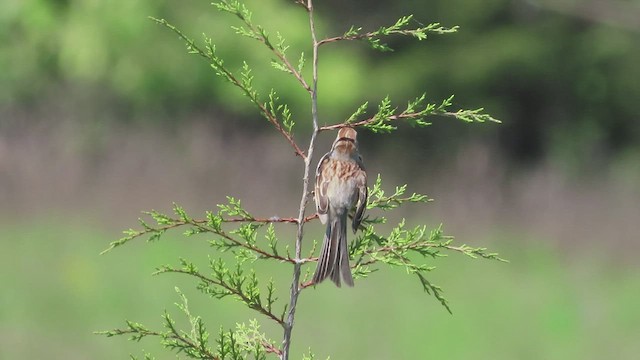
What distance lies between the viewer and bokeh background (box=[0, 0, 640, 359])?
9273 mm

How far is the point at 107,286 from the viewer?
9.82 m

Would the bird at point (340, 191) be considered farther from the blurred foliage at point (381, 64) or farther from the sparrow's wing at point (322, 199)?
the blurred foliage at point (381, 64)

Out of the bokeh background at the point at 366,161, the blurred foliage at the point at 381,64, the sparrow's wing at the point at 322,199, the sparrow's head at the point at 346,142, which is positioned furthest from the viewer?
the blurred foliage at the point at 381,64

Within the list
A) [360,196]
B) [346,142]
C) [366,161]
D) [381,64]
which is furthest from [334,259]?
[381,64]

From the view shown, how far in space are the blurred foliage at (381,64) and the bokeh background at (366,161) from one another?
0.02 m

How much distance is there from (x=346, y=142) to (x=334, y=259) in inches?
24.1

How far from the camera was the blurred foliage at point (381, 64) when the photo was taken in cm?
1306

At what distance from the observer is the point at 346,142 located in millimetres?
4004

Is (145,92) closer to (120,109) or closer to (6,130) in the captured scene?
(120,109)

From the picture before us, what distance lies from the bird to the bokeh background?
4.42 meters

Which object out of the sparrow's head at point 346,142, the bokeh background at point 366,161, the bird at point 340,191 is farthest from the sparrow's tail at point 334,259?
the bokeh background at point 366,161

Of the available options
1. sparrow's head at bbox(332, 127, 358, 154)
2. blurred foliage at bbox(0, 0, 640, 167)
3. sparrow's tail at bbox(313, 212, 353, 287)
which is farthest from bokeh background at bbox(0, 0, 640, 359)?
sparrow's tail at bbox(313, 212, 353, 287)

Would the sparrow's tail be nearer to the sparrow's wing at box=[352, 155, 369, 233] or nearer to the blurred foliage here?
the sparrow's wing at box=[352, 155, 369, 233]

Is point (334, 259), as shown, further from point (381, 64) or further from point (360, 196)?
point (381, 64)
